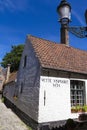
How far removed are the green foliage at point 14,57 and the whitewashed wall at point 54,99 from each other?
29239 mm

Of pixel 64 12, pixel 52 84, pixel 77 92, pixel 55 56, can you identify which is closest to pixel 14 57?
pixel 55 56

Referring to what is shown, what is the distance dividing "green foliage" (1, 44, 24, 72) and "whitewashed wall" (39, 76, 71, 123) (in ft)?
95.9

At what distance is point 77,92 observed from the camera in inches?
411

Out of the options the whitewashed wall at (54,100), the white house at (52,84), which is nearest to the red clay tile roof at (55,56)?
the white house at (52,84)

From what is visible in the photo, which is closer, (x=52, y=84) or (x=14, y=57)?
(x=52, y=84)

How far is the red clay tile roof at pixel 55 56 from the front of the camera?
9477mm

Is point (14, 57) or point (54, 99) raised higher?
point (14, 57)

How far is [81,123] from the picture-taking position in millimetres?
8750

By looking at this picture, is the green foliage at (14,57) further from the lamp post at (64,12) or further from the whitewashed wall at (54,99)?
the lamp post at (64,12)

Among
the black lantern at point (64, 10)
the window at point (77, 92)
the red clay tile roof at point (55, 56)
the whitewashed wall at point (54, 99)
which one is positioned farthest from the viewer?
the window at point (77, 92)

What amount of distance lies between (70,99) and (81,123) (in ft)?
5.44

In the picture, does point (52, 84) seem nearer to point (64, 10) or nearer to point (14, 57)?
point (64, 10)

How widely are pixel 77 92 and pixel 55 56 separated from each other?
3.01 metres

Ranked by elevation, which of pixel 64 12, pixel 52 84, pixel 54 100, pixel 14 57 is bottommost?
pixel 54 100
